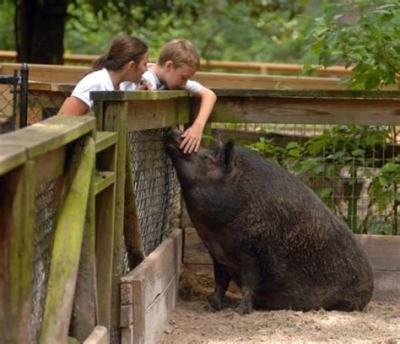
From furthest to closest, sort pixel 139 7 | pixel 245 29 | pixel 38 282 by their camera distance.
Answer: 1. pixel 245 29
2. pixel 139 7
3. pixel 38 282

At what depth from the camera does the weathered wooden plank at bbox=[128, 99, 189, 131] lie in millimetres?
6078

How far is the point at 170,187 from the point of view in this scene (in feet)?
25.4

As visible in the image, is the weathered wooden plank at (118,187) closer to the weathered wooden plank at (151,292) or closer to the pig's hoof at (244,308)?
the weathered wooden plank at (151,292)

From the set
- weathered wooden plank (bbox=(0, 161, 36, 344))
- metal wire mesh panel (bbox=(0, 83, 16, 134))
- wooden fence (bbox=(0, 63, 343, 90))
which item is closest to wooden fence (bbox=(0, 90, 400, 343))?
weathered wooden plank (bbox=(0, 161, 36, 344))

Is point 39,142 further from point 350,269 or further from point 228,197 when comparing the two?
point 350,269

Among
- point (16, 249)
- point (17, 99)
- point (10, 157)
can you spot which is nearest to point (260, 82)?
point (17, 99)

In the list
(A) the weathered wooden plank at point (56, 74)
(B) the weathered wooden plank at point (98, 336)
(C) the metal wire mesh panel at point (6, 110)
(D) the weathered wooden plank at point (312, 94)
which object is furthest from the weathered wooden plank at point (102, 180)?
(A) the weathered wooden plank at point (56, 74)

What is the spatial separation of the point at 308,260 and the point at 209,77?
3678mm

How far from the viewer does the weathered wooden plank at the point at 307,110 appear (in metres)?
7.96

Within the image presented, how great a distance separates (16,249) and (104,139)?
1.58m

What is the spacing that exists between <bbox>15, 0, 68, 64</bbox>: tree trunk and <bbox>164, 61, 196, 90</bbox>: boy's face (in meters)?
5.97

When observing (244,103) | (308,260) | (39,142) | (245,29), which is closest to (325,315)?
(308,260)

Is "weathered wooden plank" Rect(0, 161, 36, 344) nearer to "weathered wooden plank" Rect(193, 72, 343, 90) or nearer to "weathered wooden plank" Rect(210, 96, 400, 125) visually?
"weathered wooden plank" Rect(210, 96, 400, 125)

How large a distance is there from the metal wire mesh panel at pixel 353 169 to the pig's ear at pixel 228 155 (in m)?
1.14
